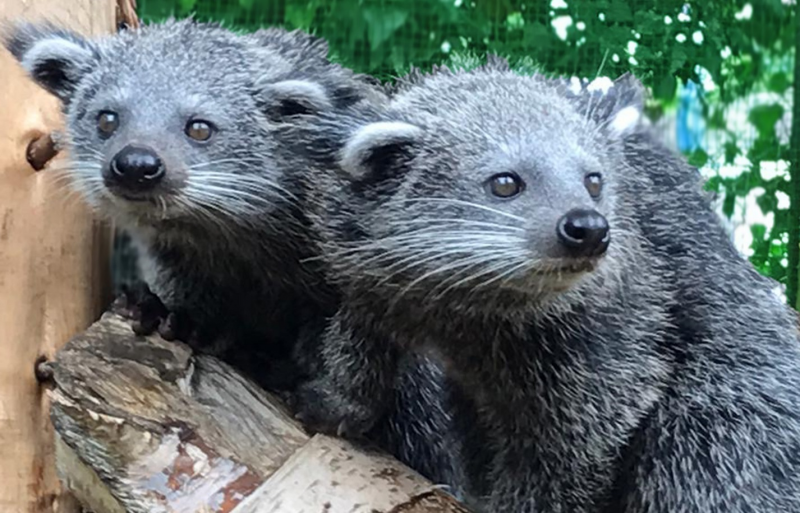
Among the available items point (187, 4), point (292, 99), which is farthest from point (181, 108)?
point (187, 4)

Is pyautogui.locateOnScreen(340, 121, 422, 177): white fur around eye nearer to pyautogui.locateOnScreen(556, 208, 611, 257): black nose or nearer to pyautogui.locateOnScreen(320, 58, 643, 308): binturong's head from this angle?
pyautogui.locateOnScreen(320, 58, 643, 308): binturong's head

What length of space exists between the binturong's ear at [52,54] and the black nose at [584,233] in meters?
2.20

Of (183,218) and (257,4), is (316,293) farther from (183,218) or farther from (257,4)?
(257,4)

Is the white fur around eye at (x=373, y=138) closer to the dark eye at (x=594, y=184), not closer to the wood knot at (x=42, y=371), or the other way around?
the dark eye at (x=594, y=184)

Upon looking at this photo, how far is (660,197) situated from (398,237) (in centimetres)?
115

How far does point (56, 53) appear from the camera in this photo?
4.49 m

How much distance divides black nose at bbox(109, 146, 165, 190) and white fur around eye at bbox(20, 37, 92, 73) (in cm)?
69

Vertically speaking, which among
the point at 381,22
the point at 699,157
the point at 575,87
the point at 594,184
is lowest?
the point at 699,157

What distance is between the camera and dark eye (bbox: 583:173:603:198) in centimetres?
373

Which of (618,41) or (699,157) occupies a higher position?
(618,41)

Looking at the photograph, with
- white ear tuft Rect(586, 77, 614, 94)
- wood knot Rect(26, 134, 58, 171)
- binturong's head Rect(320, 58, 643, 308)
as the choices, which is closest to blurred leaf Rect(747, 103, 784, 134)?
white ear tuft Rect(586, 77, 614, 94)

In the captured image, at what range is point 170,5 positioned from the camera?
629cm

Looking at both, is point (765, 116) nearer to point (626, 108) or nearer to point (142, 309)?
point (626, 108)

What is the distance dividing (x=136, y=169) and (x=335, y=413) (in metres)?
1.13
